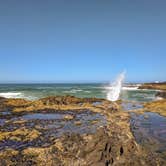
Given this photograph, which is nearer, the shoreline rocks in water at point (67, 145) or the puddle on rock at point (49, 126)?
the shoreline rocks in water at point (67, 145)

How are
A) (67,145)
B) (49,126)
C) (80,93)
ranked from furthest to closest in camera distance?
1. (80,93)
2. (49,126)
3. (67,145)

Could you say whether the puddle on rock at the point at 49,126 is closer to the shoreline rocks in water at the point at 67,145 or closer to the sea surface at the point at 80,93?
the shoreline rocks in water at the point at 67,145

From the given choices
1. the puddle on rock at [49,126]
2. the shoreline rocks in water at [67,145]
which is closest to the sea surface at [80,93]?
the puddle on rock at [49,126]

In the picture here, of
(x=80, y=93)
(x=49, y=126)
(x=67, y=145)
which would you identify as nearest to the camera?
(x=67, y=145)

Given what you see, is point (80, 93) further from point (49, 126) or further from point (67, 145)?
point (67, 145)

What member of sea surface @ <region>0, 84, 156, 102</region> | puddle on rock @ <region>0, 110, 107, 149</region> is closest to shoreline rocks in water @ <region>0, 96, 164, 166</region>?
puddle on rock @ <region>0, 110, 107, 149</region>

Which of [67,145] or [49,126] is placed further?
[49,126]

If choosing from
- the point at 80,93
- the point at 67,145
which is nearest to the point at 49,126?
the point at 67,145

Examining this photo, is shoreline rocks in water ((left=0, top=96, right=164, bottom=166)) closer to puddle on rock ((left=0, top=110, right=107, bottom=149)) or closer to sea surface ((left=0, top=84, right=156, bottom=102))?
puddle on rock ((left=0, top=110, right=107, bottom=149))

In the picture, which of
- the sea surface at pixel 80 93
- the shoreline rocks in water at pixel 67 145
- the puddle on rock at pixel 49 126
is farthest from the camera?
the sea surface at pixel 80 93

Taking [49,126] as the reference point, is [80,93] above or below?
above

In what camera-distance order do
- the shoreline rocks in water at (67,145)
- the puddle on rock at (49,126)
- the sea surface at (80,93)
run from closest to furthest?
the shoreline rocks in water at (67,145)
the puddle on rock at (49,126)
the sea surface at (80,93)

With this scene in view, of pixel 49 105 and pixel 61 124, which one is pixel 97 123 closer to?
pixel 61 124

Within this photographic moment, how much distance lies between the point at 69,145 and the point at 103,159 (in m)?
4.16
